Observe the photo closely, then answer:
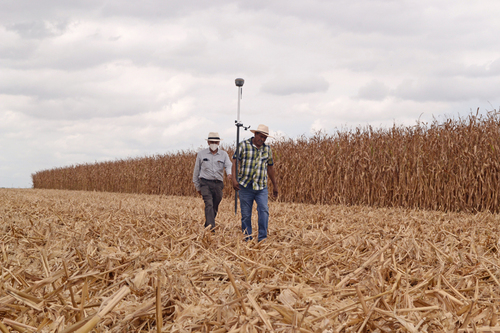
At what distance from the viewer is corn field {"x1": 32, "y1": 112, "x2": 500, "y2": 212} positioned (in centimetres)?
1116

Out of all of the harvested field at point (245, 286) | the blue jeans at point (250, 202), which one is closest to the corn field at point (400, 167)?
the harvested field at point (245, 286)

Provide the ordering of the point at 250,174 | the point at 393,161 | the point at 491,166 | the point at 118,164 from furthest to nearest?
the point at 118,164 < the point at 393,161 < the point at 491,166 < the point at 250,174

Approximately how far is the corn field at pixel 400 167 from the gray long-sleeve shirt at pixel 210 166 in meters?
6.77

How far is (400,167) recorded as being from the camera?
483 inches

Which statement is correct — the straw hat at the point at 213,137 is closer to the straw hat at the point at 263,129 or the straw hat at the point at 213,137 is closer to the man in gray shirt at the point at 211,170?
the man in gray shirt at the point at 211,170

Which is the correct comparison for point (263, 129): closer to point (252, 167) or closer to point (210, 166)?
point (252, 167)

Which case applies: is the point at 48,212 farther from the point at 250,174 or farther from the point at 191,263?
the point at 191,263

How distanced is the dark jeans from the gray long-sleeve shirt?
0.33 feet

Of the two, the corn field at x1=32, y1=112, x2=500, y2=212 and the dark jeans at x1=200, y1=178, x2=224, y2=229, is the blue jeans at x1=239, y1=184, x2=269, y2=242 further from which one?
the corn field at x1=32, y1=112, x2=500, y2=212

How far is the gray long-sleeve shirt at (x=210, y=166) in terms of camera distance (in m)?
7.49

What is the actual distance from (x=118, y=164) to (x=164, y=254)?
25.7 meters

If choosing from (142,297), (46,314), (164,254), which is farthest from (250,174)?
(46,314)

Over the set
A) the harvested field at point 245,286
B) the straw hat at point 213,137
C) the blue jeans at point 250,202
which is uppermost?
the straw hat at point 213,137

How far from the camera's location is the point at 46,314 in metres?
3.08
